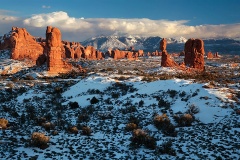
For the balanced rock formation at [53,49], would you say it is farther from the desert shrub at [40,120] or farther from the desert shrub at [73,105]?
the desert shrub at [40,120]

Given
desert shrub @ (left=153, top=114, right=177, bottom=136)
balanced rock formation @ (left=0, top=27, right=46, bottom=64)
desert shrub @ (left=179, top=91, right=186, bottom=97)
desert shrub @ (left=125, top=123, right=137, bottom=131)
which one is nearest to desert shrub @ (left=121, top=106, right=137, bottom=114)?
desert shrub @ (left=153, top=114, right=177, bottom=136)

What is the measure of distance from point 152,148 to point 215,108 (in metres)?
8.88

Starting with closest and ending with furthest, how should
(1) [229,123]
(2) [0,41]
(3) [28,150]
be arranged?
(3) [28,150] → (1) [229,123] → (2) [0,41]

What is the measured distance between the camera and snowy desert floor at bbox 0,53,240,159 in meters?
14.3

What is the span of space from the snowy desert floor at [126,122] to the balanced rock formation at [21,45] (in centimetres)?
6921

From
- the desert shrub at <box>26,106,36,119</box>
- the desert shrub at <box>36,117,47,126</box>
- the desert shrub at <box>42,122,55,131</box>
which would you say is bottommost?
the desert shrub at <box>26,106,36,119</box>

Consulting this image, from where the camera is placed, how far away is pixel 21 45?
102375 mm

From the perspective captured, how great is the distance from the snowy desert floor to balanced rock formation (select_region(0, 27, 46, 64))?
227 ft

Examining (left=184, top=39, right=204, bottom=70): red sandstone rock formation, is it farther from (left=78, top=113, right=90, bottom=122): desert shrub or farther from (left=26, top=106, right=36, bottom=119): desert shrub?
(left=78, top=113, right=90, bottom=122): desert shrub

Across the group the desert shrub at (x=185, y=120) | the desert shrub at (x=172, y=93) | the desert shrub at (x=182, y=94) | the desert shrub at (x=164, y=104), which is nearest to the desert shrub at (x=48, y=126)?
the desert shrub at (x=185, y=120)

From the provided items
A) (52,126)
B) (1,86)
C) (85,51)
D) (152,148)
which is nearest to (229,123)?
(152,148)

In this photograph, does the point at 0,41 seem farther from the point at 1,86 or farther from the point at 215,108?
the point at 215,108

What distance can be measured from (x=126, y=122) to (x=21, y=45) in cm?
9161

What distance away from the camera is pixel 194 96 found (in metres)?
25.2
